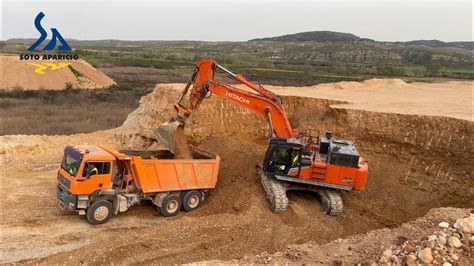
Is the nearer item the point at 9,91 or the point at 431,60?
the point at 9,91

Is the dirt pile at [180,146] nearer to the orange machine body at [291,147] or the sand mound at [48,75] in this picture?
the orange machine body at [291,147]

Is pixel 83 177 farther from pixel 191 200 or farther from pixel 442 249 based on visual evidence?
pixel 442 249

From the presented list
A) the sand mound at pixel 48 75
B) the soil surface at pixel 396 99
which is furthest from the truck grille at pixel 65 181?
the sand mound at pixel 48 75

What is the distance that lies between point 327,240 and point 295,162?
2271 millimetres

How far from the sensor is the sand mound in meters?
34.8

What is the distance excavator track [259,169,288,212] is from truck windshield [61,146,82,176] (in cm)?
492

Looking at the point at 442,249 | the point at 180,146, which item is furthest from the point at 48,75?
the point at 442,249

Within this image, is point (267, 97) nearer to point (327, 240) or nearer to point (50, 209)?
point (327, 240)

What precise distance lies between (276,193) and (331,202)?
153 cm

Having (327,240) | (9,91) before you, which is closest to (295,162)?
(327,240)

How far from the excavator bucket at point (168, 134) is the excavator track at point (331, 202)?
4.50 meters

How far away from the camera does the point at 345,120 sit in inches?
640

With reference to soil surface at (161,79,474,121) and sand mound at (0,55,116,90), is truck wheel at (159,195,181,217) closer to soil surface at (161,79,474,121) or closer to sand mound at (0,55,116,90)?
soil surface at (161,79,474,121)

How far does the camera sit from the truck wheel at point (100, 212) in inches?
435
